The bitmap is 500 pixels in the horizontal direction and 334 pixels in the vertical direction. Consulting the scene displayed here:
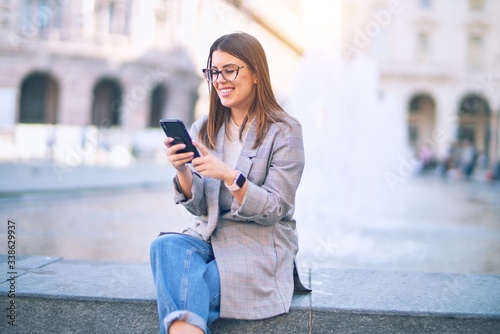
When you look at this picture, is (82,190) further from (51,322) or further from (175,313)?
(175,313)

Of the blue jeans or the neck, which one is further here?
the neck

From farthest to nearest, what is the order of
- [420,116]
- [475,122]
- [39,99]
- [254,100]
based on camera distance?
1. [420,116]
2. [475,122]
3. [39,99]
4. [254,100]

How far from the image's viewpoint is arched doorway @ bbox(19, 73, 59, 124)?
2642cm

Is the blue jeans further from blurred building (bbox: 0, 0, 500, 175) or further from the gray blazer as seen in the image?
blurred building (bbox: 0, 0, 500, 175)

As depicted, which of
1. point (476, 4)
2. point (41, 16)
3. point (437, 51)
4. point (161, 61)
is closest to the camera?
point (41, 16)

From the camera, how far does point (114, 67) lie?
2642 cm

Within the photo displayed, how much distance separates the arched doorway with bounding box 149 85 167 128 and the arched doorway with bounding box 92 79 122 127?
6.32 ft

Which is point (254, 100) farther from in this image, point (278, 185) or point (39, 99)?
point (39, 99)

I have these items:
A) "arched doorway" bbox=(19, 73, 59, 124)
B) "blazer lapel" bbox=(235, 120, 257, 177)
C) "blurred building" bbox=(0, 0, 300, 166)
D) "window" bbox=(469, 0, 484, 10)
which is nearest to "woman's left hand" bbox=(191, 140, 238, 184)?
"blazer lapel" bbox=(235, 120, 257, 177)

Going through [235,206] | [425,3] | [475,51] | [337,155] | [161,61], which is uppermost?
[425,3]

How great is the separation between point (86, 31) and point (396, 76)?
20.9m

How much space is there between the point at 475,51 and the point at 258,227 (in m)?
38.7

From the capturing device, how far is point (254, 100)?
2486mm

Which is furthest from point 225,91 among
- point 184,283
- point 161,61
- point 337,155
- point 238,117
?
point 161,61
